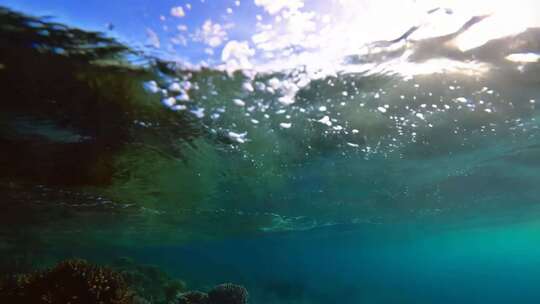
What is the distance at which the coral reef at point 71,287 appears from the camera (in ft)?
27.8

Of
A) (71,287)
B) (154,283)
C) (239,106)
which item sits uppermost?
(239,106)

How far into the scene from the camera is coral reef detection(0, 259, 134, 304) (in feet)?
27.8

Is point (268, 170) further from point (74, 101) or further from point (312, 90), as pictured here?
point (74, 101)

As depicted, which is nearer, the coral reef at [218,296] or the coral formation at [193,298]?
the coral formation at [193,298]

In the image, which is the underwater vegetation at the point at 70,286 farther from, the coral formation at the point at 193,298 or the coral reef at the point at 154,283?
the coral reef at the point at 154,283

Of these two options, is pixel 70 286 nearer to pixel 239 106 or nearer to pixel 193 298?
pixel 239 106

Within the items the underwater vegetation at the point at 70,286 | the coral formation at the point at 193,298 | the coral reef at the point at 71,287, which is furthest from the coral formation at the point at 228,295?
the coral reef at the point at 71,287

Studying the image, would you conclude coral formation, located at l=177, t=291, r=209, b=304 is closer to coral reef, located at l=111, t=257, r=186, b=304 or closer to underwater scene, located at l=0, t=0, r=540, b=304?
underwater scene, located at l=0, t=0, r=540, b=304

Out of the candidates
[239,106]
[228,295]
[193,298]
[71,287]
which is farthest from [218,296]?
[239,106]

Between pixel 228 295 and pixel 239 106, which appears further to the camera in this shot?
pixel 228 295

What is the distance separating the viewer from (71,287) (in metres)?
8.70

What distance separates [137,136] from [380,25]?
9426 mm

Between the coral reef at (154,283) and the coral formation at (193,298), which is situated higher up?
the coral formation at (193,298)

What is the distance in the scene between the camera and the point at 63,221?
30.0 metres
